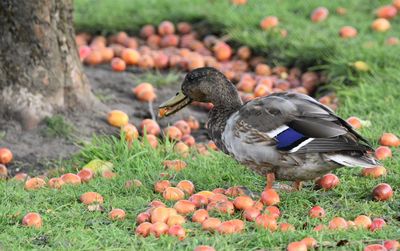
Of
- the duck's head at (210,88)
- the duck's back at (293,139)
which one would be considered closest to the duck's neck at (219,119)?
the duck's head at (210,88)

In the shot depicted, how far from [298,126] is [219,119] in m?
0.66

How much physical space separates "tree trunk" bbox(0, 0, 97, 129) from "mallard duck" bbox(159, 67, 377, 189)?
6.51 ft

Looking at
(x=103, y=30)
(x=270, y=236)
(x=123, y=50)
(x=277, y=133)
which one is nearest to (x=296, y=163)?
(x=277, y=133)

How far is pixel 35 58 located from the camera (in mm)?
7406

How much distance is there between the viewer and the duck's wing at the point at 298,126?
552cm

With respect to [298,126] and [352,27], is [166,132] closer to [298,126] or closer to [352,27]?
[298,126]

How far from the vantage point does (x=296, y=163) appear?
5.59m

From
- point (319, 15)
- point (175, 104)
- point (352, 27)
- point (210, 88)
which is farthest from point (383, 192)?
point (319, 15)

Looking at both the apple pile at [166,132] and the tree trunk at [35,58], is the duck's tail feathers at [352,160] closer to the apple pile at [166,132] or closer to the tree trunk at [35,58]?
the apple pile at [166,132]

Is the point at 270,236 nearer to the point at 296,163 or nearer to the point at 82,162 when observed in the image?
the point at 296,163

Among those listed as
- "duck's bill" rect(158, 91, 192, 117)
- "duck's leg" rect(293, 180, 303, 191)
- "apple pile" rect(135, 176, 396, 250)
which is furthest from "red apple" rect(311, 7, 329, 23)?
"apple pile" rect(135, 176, 396, 250)

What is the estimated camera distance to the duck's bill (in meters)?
6.49

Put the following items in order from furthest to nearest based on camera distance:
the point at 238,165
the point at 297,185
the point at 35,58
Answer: the point at 35,58 < the point at 238,165 < the point at 297,185

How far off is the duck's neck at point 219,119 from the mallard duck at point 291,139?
0.09 ft
